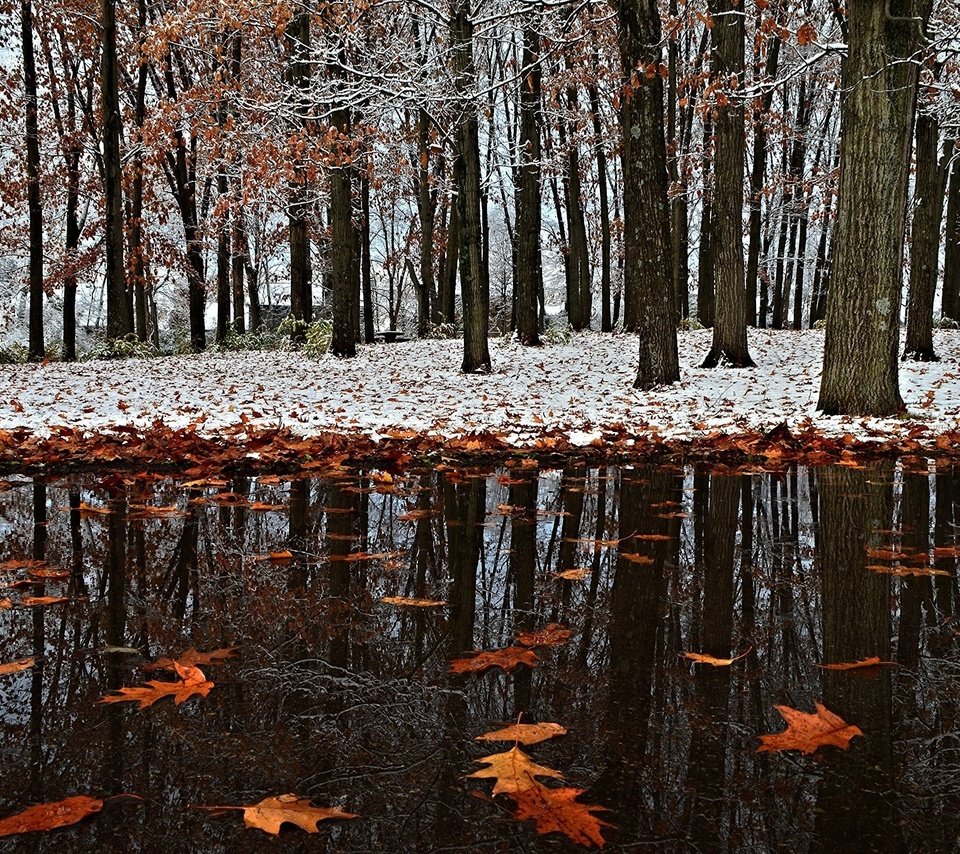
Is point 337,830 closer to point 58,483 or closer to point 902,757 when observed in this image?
point 902,757

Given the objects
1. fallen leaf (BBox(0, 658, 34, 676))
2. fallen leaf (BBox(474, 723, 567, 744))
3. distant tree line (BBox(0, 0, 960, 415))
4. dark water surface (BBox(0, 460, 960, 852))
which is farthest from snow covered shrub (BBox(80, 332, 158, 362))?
fallen leaf (BBox(474, 723, 567, 744))

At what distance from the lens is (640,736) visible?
157 centimetres

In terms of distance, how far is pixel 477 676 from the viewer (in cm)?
187

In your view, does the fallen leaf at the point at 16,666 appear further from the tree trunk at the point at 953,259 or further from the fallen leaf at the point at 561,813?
the tree trunk at the point at 953,259

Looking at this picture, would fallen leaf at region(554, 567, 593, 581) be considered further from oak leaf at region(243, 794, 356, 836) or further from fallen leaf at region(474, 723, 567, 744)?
oak leaf at region(243, 794, 356, 836)

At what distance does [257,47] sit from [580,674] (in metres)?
23.5

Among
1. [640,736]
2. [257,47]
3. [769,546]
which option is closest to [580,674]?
[640,736]

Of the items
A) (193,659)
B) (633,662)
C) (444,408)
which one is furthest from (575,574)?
(444,408)

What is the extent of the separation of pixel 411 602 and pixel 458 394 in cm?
847

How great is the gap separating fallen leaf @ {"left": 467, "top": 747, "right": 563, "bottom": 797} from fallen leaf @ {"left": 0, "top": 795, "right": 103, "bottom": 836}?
25.9 inches

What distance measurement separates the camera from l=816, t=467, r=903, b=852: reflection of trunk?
4.12ft

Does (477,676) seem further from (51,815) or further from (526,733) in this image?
(51,815)

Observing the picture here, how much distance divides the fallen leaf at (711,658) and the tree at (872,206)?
6140 mm

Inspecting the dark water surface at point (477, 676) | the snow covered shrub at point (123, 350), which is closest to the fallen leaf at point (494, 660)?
the dark water surface at point (477, 676)
